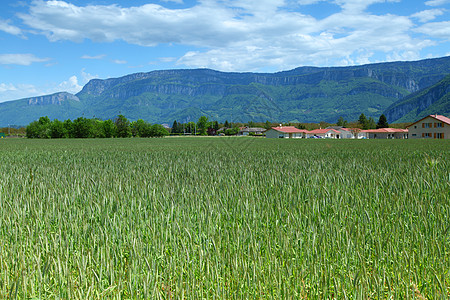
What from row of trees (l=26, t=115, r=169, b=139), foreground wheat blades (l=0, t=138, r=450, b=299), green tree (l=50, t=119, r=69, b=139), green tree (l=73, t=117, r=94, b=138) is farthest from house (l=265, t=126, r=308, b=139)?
foreground wheat blades (l=0, t=138, r=450, b=299)

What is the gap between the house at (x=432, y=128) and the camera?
84125 millimetres

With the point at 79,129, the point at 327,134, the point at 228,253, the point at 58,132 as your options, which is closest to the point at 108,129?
the point at 79,129

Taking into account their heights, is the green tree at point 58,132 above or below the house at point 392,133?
above

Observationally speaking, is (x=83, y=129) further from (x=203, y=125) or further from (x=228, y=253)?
(x=228, y=253)

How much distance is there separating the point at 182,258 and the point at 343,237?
1.75 m

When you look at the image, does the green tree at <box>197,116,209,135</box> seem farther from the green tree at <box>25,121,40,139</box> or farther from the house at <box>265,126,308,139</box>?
the green tree at <box>25,121,40,139</box>

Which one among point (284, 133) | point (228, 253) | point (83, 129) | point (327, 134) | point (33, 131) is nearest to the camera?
point (228, 253)

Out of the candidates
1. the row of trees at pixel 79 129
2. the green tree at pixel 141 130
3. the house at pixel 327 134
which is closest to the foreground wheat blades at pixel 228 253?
the row of trees at pixel 79 129

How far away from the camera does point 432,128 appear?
87562 mm

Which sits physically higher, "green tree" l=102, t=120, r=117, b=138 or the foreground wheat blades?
"green tree" l=102, t=120, r=117, b=138

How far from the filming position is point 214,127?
170 metres

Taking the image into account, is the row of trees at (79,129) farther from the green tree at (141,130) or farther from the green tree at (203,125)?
the green tree at (203,125)

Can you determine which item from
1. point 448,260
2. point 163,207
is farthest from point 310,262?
point 163,207

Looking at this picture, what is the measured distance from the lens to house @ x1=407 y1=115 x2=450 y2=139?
84.1 metres
